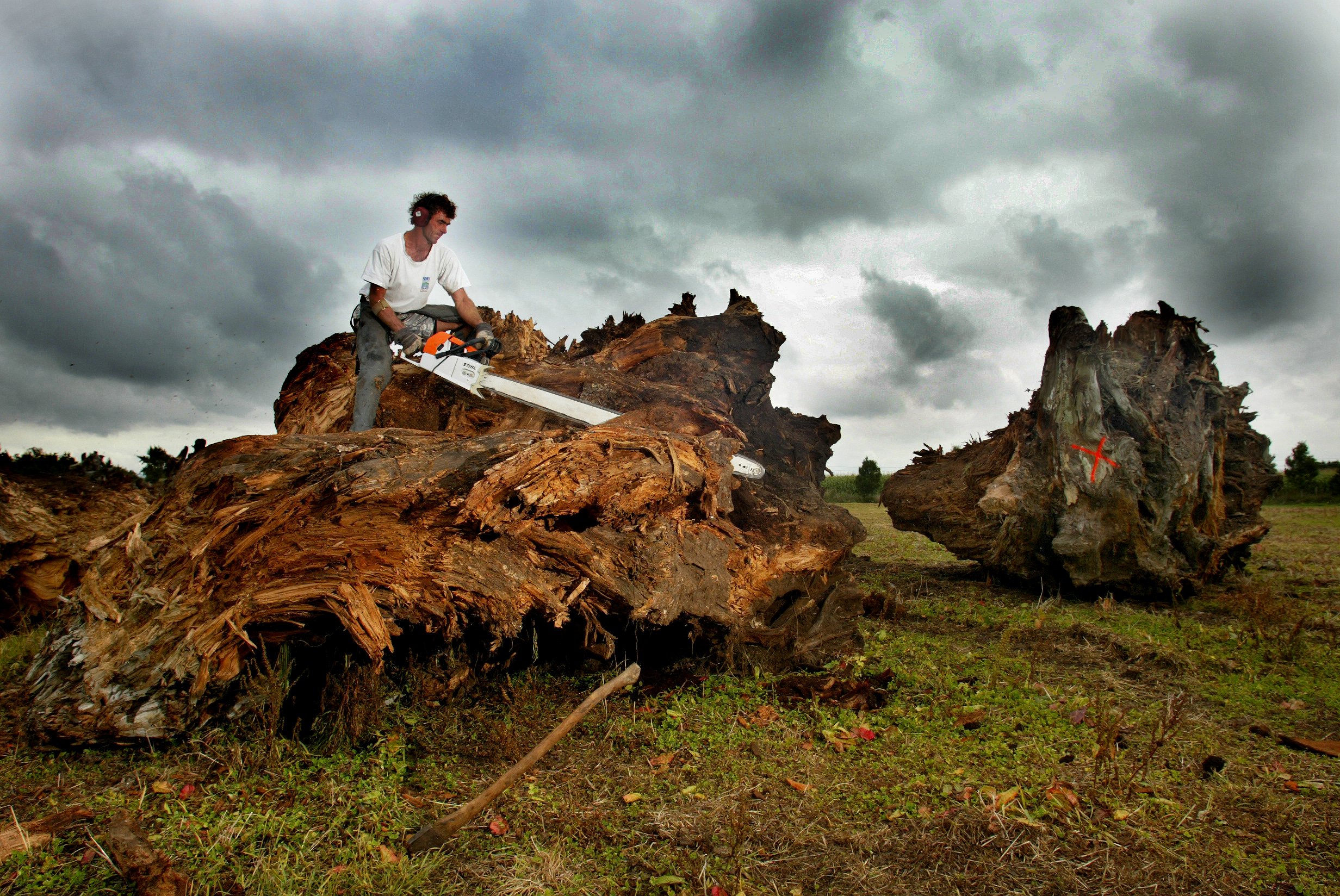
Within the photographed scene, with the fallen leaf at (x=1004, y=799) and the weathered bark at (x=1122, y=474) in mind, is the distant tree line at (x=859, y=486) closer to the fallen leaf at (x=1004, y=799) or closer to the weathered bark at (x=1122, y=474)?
the weathered bark at (x=1122, y=474)

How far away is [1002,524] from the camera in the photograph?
8.63 m

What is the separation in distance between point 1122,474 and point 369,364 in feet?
24.8

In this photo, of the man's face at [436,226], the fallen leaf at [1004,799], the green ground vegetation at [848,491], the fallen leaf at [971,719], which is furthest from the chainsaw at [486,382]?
the green ground vegetation at [848,491]

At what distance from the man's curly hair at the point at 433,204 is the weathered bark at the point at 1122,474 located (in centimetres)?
619

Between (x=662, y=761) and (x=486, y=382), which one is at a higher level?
(x=486, y=382)

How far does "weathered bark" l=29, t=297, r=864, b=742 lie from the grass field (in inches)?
14.3

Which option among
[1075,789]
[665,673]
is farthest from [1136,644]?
[665,673]

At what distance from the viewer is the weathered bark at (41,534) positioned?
6.54 metres

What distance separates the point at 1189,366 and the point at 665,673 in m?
7.83

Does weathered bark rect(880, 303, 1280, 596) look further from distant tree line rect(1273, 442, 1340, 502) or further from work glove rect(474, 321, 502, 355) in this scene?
distant tree line rect(1273, 442, 1340, 502)

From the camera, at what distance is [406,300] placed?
595cm

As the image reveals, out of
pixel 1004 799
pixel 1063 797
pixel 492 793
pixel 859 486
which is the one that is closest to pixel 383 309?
pixel 492 793

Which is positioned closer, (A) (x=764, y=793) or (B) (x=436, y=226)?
(A) (x=764, y=793)

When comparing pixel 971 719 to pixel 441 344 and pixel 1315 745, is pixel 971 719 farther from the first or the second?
pixel 441 344
